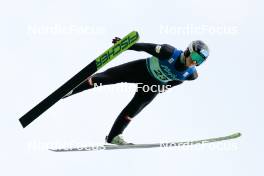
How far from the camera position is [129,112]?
16109 millimetres

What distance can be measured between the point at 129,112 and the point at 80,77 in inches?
78.7

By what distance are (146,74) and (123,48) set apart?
1.79 metres

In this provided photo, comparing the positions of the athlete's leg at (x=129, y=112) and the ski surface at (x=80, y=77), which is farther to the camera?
the athlete's leg at (x=129, y=112)

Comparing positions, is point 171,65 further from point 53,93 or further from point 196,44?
point 53,93

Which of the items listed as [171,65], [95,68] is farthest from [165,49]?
[95,68]

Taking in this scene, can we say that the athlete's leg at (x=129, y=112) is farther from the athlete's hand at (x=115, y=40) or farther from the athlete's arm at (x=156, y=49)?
the athlete's hand at (x=115, y=40)

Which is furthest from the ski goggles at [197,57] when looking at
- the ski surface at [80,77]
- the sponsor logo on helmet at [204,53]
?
the ski surface at [80,77]

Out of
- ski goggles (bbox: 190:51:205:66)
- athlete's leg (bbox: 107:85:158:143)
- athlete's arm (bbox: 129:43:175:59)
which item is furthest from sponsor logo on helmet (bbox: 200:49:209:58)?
athlete's leg (bbox: 107:85:158:143)

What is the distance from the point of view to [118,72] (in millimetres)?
15789

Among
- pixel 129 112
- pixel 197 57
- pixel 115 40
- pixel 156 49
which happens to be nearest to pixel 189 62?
pixel 197 57

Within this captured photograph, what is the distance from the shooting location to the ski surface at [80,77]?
46.0 ft

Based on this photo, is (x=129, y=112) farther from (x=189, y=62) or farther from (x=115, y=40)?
(x=115, y=40)

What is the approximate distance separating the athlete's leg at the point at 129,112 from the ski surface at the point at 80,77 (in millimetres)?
1831

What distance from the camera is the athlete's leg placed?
16.0 m
